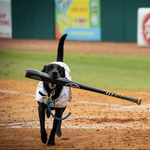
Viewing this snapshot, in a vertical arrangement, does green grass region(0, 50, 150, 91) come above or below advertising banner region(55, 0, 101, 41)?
below

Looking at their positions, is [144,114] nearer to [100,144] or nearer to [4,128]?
[100,144]

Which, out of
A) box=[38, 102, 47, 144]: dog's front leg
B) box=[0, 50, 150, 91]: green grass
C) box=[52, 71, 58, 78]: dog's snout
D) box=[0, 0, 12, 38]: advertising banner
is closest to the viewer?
box=[52, 71, 58, 78]: dog's snout

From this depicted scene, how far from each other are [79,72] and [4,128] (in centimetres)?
661

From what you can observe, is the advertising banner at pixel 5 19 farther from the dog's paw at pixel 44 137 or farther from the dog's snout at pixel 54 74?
the dog's snout at pixel 54 74

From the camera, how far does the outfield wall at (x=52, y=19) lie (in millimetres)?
21500

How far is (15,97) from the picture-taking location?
9797 millimetres

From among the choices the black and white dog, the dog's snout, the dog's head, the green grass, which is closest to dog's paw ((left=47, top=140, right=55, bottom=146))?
the black and white dog

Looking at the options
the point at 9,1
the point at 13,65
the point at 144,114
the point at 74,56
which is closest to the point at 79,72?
the point at 13,65

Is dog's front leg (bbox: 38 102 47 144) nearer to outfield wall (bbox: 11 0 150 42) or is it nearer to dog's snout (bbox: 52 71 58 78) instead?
dog's snout (bbox: 52 71 58 78)

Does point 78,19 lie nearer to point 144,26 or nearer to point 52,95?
point 144,26

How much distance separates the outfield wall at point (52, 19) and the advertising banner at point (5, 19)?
0.27 metres

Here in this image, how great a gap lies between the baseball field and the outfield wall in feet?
11.2

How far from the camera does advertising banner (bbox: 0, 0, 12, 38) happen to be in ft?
84.6

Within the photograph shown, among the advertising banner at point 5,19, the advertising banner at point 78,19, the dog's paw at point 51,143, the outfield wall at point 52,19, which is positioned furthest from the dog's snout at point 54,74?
the advertising banner at point 5,19
